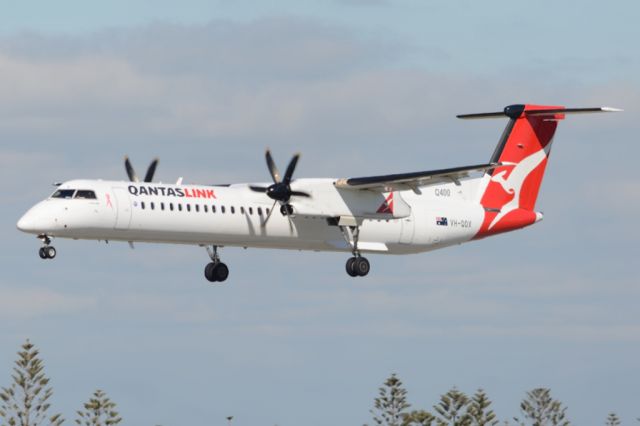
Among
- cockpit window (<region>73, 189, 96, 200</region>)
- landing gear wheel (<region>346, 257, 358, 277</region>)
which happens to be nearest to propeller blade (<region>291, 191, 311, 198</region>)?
landing gear wheel (<region>346, 257, 358, 277</region>)

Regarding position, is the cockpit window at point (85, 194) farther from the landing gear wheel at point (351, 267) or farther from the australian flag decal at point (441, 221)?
the australian flag decal at point (441, 221)

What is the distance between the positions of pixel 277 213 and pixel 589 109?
38.9ft

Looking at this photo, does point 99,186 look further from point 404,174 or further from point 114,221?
point 404,174

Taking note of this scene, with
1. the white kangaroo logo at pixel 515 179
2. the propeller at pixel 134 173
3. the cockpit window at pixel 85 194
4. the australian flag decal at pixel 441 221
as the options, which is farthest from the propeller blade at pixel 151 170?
the white kangaroo logo at pixel 515 179

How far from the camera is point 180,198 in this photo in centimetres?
4072

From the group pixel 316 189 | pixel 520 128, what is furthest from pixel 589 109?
pixel 316 189

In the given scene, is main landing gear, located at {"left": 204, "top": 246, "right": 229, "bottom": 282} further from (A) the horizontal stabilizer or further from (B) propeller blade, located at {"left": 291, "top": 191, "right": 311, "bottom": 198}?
(A) the horizontal stabilizer

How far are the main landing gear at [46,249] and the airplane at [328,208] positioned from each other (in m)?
0.03

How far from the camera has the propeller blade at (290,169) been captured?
43.1m

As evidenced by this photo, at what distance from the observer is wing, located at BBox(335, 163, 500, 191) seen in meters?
42.2

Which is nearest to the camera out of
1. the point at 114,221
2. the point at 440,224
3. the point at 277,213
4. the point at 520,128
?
the point at 114,221

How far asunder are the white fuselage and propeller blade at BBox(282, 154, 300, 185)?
43cm

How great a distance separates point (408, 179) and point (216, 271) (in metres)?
7.34

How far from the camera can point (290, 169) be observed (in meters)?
43.3
